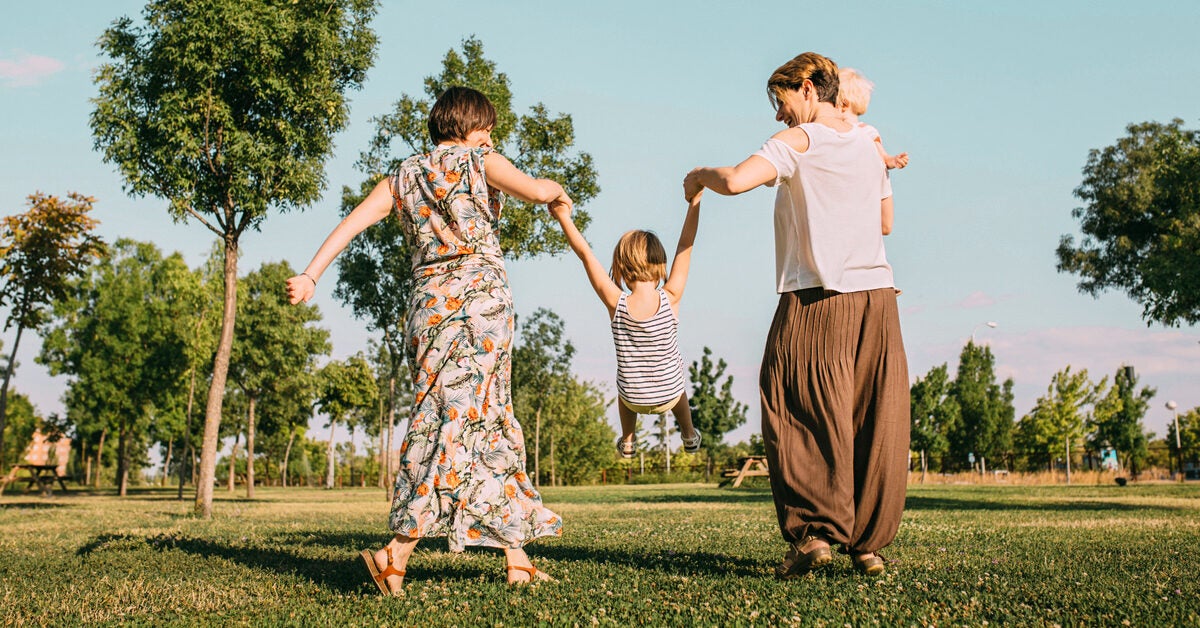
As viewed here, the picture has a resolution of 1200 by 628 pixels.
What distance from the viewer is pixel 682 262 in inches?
231

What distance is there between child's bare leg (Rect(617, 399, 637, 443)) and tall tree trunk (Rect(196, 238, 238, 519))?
11.8 meters

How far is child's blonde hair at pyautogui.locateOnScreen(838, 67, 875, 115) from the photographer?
5.18m

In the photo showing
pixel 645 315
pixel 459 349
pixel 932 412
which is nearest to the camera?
pixel 459 349

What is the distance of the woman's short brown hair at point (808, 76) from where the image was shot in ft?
16.6

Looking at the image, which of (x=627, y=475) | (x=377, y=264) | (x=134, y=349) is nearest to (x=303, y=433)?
(x=627, y=475)

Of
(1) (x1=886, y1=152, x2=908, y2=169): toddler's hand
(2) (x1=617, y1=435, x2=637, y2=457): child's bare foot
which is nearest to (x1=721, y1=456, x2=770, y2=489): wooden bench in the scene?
(2) (x1=617, y1=435, x2=637, y2=457): child's bare foot

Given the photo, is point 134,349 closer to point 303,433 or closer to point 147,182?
point 147,182

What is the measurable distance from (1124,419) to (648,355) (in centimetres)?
4909

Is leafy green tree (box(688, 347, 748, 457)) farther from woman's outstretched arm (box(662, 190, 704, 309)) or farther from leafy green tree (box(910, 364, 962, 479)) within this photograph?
woman's outstretched arm (box(662, 190, 704, 309))

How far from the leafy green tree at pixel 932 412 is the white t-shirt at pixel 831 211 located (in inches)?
1517

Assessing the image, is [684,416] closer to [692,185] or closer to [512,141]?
[692,185]

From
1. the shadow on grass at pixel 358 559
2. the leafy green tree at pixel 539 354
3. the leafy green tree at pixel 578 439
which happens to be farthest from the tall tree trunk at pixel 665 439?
the shadow on grass at pixel 358 559

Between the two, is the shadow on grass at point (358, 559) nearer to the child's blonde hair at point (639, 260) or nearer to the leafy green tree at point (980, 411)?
the child's blonde hair at point (639, 260)

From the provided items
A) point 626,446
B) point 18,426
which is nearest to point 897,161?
point 626,446
